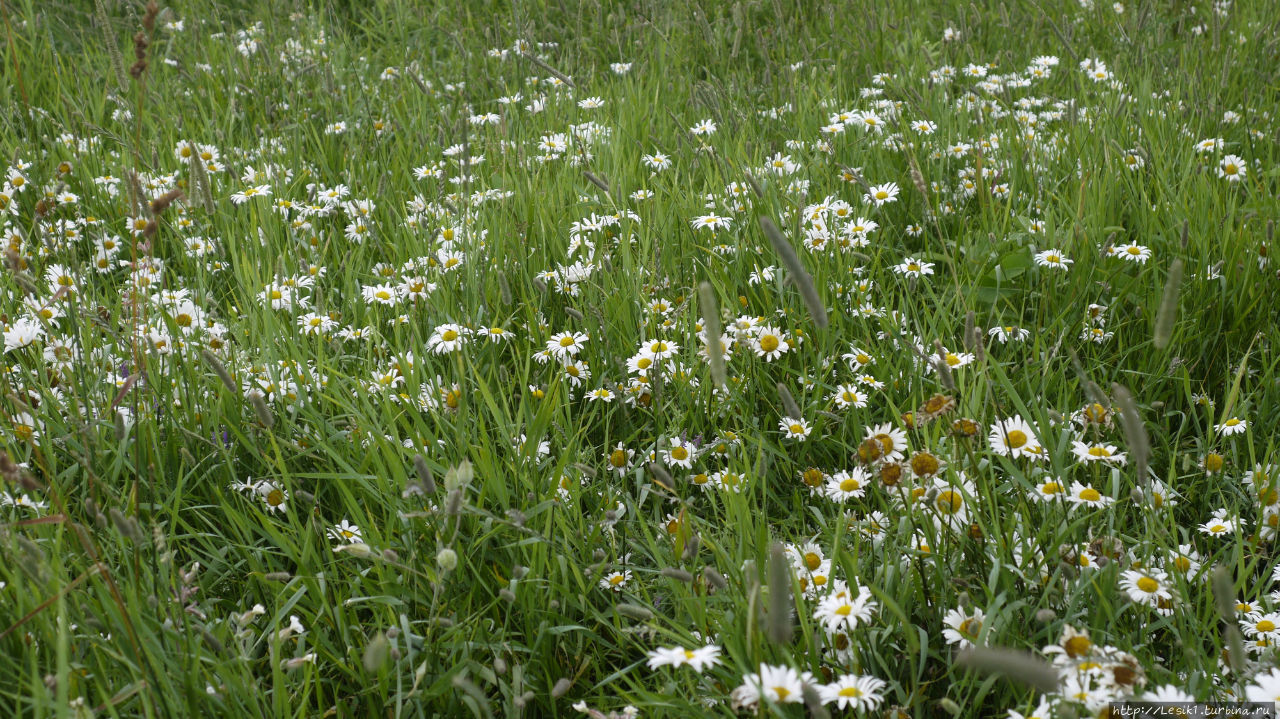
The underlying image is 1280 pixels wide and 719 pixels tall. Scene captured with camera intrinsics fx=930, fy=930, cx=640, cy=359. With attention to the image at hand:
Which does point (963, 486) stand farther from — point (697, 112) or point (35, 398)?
point (697, 112)

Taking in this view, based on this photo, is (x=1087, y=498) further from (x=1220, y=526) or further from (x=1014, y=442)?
(x=1220, y=526)

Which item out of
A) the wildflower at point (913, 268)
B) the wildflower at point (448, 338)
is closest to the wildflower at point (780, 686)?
the wildflower at point (448, 338)

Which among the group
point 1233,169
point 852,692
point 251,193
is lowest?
point 852,692

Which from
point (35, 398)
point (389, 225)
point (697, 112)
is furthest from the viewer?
point (697, 112)

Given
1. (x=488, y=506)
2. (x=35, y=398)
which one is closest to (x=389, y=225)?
(x=35, y=398)

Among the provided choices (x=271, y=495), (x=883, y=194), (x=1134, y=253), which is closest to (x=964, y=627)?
(x=271, y=495)

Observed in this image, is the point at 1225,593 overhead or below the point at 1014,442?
overhead

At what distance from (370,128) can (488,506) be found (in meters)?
2.32

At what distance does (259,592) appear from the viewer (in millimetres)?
1580

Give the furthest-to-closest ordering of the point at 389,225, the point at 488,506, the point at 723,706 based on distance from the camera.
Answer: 1. the point at 389,225
2. the point at 488,506
3. the point at 723,706

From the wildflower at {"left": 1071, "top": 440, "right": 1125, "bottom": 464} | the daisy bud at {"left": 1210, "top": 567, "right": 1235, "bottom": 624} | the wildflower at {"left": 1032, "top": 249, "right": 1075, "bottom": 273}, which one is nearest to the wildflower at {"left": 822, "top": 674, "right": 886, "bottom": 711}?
the daisy bud at {"left": 1210, "top": 567, "right": 1235, "bottom": 624}

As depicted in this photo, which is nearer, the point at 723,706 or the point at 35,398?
the point at 723,706

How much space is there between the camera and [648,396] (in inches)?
80.0

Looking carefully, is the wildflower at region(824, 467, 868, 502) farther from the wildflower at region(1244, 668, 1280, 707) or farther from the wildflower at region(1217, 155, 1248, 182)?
the wildflower at region(1217, 155, 1248, 182)
